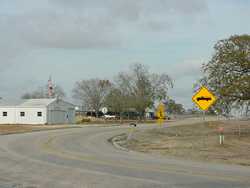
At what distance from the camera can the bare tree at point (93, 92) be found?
369ft

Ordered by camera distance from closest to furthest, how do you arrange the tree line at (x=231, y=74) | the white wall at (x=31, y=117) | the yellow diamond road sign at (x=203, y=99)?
the yellow diamond road sign at (x=203, y=99), the tree line at (x=231, y=74), the white wall at (x=31, y=117)

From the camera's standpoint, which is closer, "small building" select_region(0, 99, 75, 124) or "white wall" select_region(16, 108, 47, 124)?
"white wall" select_region(16, 108, 47, 124)

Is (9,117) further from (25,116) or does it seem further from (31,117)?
(31,117)

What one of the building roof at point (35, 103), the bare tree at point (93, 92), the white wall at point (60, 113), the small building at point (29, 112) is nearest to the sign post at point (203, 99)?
the small building at point (29, 112)

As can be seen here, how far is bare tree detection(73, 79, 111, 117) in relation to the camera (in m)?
112

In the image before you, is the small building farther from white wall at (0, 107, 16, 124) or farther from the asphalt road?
the asphalt road

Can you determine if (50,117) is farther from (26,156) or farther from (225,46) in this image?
(26,156)

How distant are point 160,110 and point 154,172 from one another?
1793cm

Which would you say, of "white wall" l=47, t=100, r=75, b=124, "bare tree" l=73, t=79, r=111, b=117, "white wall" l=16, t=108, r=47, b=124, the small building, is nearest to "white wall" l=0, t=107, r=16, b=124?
the small building

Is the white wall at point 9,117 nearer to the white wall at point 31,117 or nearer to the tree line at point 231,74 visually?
the white wall at point 31,117

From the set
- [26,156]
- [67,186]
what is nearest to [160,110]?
[26,156]

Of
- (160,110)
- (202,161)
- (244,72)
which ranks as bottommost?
(202,161)

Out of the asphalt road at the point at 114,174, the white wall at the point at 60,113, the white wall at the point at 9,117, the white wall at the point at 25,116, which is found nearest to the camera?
the asphalt road at the point at 114,174

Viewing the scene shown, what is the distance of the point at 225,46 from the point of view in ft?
101
